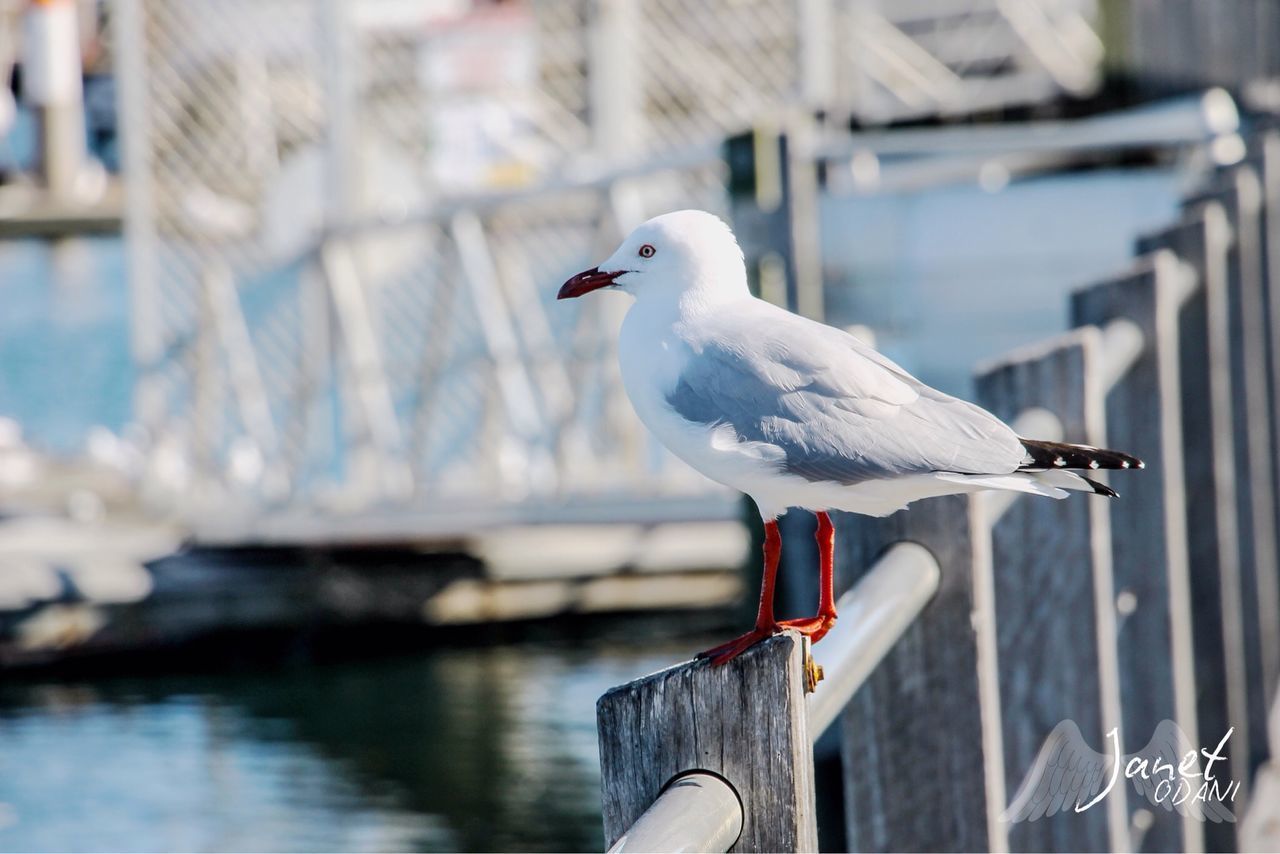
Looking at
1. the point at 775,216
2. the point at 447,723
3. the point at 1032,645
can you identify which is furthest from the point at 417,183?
the point at 1032,645

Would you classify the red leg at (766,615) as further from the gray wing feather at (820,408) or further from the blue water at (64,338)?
the blue water at (64,338)

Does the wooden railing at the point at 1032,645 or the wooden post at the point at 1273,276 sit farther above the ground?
the wooden post at the point at 1273,276

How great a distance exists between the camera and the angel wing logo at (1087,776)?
188cm

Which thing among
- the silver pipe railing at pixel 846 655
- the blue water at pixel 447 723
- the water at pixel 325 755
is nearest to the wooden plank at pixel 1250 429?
the silver pipe railing at pixel 846 655

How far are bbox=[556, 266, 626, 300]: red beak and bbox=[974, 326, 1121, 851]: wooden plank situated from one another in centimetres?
55

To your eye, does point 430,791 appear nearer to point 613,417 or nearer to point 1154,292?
point 613,417

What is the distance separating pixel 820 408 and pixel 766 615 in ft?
0.62

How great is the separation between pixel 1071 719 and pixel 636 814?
886mm

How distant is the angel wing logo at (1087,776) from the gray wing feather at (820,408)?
1.71 ft

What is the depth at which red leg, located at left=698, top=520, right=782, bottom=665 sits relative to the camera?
132 cm

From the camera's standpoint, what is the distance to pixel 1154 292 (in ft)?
7.50

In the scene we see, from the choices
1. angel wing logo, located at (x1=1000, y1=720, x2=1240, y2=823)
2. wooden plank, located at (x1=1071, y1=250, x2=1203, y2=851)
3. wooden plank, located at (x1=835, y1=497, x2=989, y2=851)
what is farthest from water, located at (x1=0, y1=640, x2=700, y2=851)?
wooden plank, located at (x1=835, y1=497, x2=989, y2=851)

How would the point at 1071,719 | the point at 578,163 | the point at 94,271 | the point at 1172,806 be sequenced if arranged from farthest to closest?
the point at 94,271 < the point at 578,163 < the point at 1172,806 < the point at 1071,719

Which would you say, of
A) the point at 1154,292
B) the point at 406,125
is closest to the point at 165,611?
the point at 406,125
